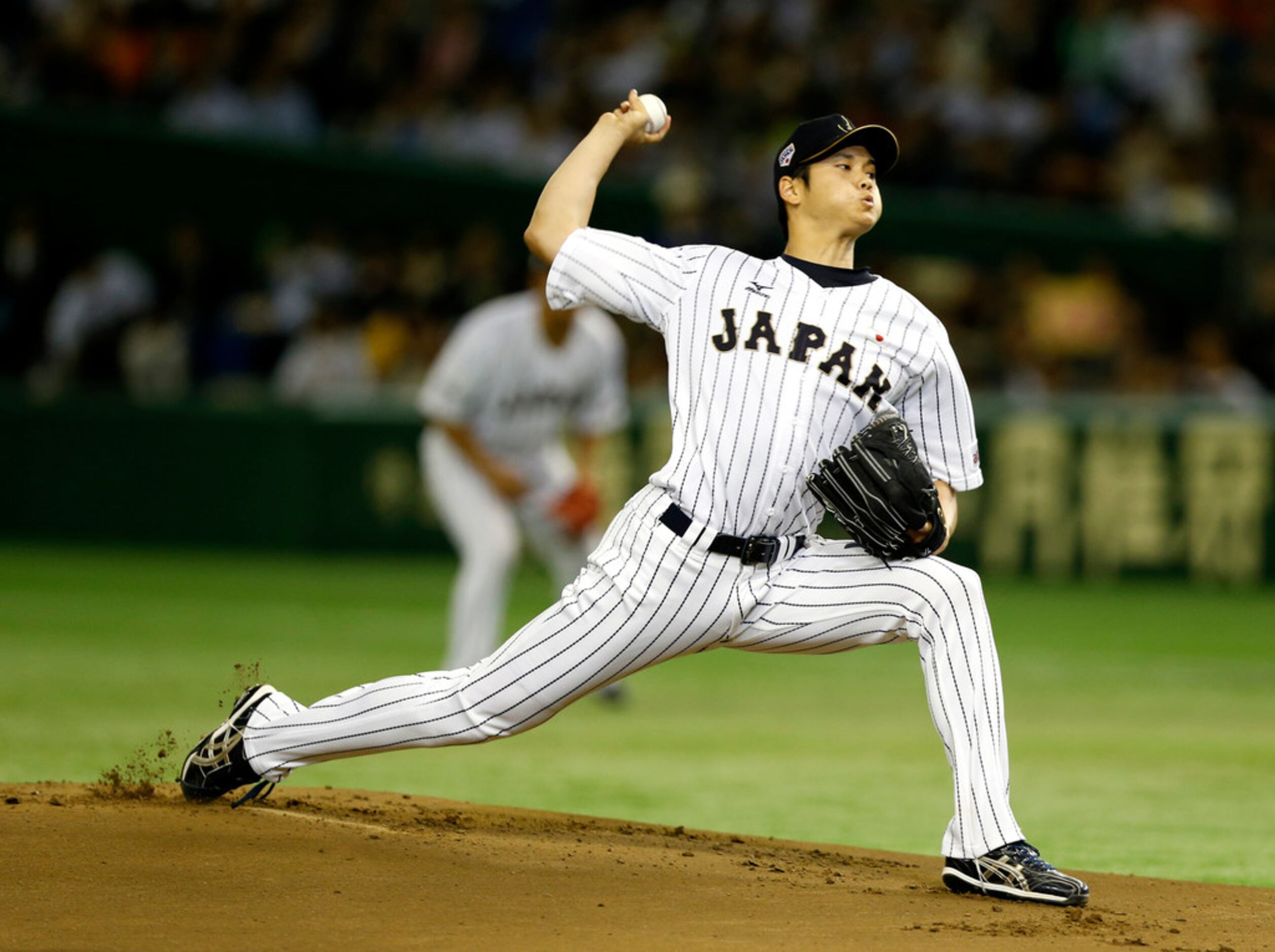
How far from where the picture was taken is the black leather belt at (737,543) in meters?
4.55

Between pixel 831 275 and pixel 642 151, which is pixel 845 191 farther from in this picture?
pixel 642 151

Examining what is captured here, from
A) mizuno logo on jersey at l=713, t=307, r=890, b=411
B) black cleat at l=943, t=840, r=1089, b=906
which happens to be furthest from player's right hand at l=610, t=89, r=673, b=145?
black cleat at l=943, t=840, r=1089, b=906

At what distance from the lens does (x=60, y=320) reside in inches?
650

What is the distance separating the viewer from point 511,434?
8.86m

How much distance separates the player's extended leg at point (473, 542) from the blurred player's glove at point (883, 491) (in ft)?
11.5

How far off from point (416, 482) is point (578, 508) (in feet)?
25.3

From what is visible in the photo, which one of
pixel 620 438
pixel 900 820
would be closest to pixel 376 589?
pixel 620 438

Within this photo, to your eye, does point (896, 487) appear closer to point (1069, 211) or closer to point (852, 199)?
point (852, 199)

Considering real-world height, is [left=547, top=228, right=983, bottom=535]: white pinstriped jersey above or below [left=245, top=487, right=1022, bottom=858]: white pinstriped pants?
above

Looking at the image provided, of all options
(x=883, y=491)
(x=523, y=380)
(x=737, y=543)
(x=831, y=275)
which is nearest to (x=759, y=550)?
(x=737, y=543)

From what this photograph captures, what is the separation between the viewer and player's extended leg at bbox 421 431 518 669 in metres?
8.08

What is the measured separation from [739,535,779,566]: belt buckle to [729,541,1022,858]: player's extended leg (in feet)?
0.16

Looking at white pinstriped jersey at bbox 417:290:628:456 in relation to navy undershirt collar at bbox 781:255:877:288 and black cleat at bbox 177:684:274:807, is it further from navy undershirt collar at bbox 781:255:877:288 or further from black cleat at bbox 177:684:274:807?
navy undershirt collar at bbox 781:255:877:288

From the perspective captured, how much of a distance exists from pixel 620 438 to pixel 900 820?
31.8ft
